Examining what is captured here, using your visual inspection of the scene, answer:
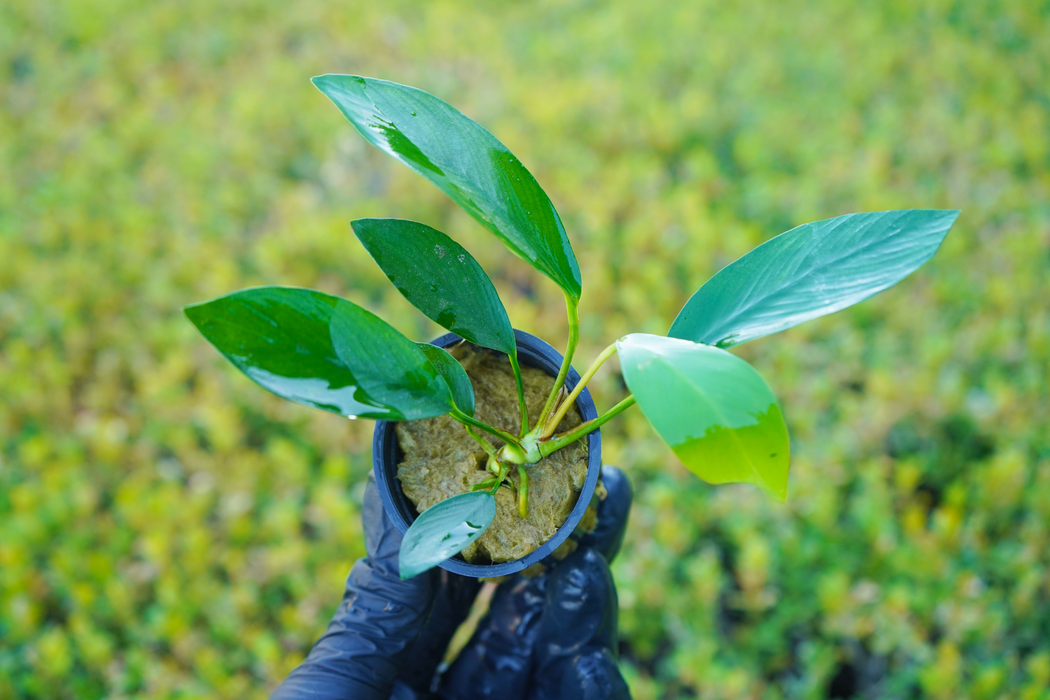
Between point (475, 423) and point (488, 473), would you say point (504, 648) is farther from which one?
point (475, 423)

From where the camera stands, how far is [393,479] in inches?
27.2

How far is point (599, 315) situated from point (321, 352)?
116 centimetres

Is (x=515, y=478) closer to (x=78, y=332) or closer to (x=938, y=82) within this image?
(x=78, y=332)

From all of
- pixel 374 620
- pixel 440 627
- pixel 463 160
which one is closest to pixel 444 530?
pixel 463 160

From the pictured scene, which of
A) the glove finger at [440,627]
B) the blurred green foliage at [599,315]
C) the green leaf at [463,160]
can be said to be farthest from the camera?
the blurred green foliage at [599,315]

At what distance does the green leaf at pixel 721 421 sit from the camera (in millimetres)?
438

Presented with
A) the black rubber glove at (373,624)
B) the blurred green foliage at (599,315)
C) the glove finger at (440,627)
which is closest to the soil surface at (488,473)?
the black rubber glove at (373,624)

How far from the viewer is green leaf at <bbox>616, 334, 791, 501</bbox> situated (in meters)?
0.44

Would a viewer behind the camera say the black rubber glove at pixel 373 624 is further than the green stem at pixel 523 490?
Yes

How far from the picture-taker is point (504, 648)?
1.07 meters

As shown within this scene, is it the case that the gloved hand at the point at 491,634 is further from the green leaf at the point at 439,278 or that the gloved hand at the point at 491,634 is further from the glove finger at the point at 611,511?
the green leaf at the point at 439,278

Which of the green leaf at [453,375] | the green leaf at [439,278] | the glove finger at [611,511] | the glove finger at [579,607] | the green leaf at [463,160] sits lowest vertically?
the glove finger at [579,607]

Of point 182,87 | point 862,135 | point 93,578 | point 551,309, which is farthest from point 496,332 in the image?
point 182,87

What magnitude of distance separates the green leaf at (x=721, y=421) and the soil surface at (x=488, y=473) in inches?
10.4
